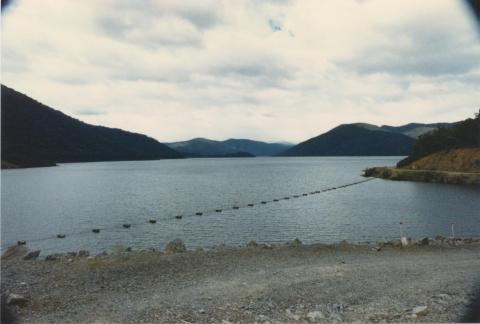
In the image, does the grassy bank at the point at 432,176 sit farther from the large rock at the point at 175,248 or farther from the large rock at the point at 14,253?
the large rock at the point at 14,253

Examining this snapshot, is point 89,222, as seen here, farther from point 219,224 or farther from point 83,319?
point 83,319

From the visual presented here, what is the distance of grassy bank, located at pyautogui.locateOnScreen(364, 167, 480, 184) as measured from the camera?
9562cm

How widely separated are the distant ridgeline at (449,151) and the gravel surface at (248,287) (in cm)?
9528

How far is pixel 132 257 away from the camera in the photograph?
26.5 meters

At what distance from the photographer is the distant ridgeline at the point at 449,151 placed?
352ft

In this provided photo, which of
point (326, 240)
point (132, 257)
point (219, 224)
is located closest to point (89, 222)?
point (219, 224)

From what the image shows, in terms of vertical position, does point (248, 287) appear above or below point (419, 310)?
below

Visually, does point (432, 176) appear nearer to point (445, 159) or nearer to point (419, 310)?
point (445, 159)

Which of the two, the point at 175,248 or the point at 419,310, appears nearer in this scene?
the point at 419,310

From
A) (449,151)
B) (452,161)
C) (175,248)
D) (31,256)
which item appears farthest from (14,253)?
(449,151)

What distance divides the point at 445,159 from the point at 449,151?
4073 millimetres

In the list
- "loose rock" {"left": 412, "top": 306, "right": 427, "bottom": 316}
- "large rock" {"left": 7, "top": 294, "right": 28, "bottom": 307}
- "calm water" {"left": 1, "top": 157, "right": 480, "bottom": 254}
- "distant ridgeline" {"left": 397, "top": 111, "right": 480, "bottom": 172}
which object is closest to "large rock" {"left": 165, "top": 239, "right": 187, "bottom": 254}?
"calm water" {"left": 1, "top": 157, "right": 480, "bottom": 254}

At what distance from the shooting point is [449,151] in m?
120

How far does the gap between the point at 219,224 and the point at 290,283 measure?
32.5m
